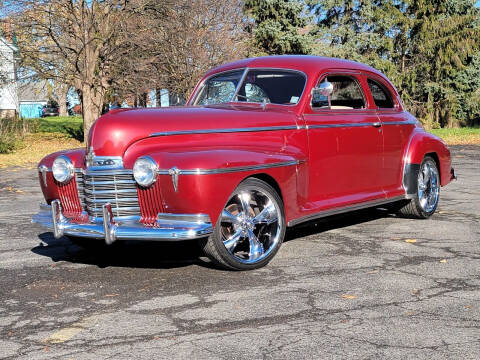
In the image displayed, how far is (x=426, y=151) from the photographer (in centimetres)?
821

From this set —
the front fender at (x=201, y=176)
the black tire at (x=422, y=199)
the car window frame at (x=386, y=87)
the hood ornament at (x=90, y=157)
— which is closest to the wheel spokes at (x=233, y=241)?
the front fender at (x=201, y=176)

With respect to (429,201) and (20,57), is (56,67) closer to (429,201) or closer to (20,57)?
(20,57)

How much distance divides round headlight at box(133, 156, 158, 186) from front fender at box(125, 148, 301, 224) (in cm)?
4

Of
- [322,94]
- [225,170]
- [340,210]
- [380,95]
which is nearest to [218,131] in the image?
[225,170]

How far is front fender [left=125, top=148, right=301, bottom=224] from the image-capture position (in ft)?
17.1

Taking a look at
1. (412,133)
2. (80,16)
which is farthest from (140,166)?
(80,16)

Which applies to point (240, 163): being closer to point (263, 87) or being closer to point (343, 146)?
point (263, 87)

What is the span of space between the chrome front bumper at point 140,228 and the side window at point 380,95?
3.37 metres

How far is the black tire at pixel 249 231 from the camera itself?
18.1 ft

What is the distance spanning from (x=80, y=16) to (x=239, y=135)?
19078 millimetres

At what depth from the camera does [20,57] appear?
24.5 metres

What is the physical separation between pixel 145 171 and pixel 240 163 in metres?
0.77

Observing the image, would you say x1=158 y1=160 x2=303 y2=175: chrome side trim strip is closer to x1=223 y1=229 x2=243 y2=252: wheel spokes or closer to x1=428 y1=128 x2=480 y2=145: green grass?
x1=223 y1=229 x2=243 y2=252: wheel spokes

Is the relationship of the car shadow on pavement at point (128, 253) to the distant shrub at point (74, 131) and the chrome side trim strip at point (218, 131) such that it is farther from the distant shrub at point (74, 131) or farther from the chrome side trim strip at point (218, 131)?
the distant shrub at point (74, 131)
